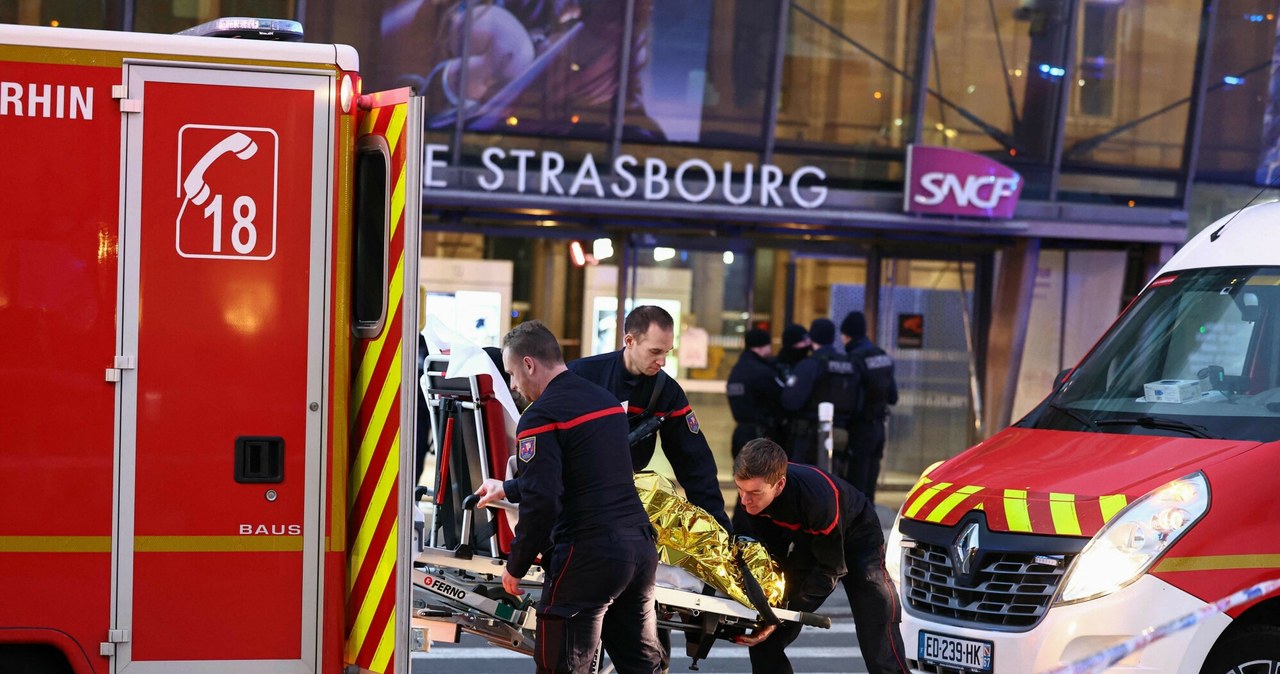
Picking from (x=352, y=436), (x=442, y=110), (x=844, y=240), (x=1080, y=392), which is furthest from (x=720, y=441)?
(x=352, y=436)

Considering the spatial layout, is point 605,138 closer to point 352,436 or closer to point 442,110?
point 442,110

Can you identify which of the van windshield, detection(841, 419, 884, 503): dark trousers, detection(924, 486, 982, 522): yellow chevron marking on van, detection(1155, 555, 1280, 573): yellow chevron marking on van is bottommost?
detection(841, 419, 884, 503): dark trousers

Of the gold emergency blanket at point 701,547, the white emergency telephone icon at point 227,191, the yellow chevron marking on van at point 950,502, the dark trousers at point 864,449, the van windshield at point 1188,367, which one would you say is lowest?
the dark trousers at point 864,449

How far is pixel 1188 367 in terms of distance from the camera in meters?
6.30

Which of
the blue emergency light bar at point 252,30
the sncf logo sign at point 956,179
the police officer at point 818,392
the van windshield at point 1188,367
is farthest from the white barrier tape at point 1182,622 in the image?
the sncf logo sign at point 956,179

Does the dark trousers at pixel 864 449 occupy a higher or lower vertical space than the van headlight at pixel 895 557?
lower

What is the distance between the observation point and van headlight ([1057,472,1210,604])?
535 cm

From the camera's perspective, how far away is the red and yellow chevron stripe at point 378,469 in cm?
480

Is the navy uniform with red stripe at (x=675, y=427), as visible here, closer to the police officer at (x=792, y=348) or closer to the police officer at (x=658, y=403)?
the police officer at (x=658, y=403)

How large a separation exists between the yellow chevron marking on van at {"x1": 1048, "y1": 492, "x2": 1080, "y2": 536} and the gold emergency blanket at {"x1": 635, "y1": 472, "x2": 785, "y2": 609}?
3.94 feet

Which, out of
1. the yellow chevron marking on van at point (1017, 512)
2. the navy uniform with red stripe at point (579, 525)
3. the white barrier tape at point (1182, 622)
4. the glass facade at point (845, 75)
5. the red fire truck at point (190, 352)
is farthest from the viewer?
the glass facade at point (845, 75)

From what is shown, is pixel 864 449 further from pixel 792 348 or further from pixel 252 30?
pixel 252 30

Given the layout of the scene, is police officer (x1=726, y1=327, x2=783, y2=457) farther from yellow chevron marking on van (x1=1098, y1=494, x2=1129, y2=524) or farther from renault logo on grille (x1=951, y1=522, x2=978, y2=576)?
yellow chevron marking on van (x1=1098, y1=494, x2=1129, y2=524)

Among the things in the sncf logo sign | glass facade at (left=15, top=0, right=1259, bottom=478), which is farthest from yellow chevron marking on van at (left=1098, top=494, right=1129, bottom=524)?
the sncf logo sign
